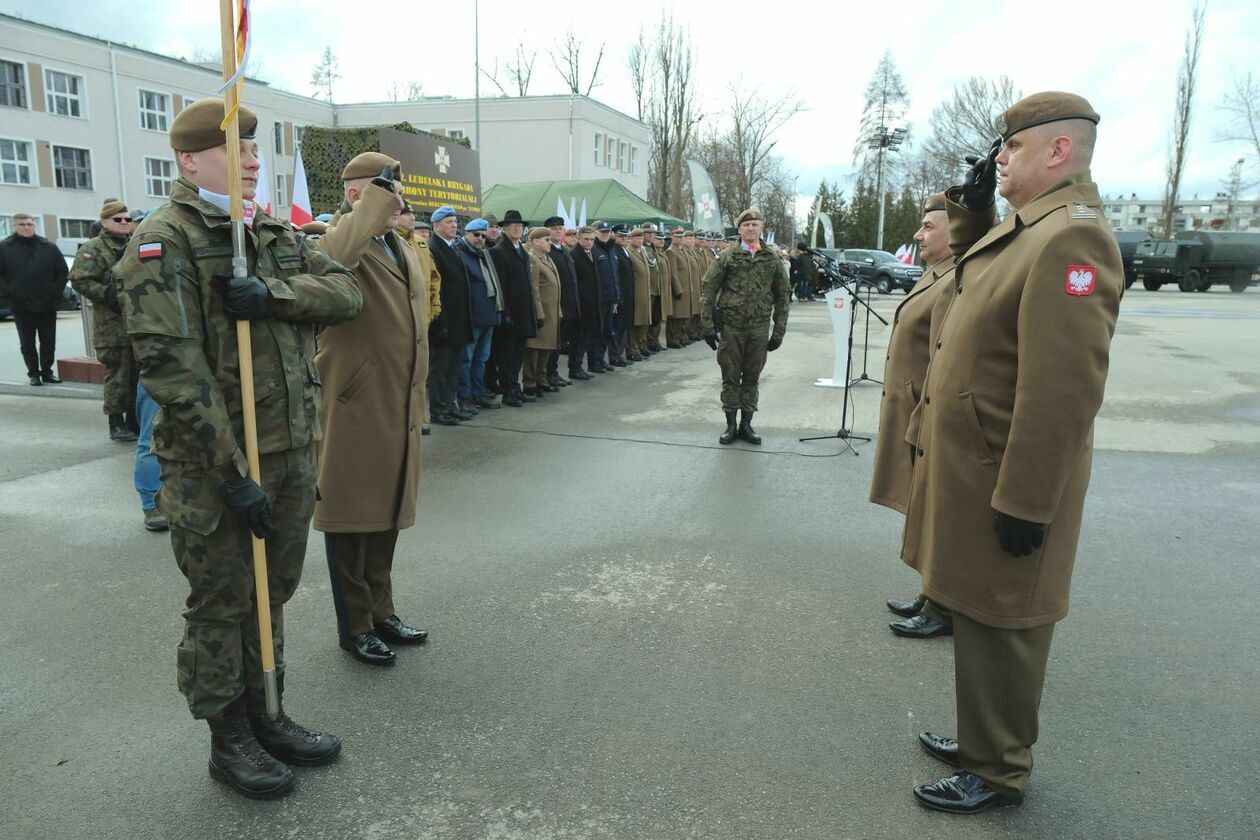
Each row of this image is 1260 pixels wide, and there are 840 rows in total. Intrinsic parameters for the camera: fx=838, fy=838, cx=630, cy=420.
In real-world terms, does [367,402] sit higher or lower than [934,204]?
lower

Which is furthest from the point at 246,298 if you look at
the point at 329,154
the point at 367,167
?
the point at 329,154

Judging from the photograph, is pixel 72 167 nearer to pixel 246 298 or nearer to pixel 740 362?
pixel 740 362

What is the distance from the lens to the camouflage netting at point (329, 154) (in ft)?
43.6

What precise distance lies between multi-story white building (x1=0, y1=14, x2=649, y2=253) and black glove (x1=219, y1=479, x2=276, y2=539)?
26561mm

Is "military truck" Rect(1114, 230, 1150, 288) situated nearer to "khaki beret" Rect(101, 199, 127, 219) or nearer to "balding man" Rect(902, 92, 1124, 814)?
"khaki beret" Rect(101, 199, 127, 219)

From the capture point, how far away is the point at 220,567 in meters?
2.65

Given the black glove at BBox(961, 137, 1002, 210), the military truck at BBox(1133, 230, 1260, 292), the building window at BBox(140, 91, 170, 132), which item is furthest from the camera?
the building window at BBox(140, 91, 170, 132)

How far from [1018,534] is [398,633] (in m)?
2.66

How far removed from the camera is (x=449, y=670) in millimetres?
3604

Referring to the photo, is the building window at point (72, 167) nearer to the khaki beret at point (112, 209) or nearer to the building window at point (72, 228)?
the building window at point (72, 228)

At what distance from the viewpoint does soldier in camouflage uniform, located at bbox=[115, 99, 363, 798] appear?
8.14 ft

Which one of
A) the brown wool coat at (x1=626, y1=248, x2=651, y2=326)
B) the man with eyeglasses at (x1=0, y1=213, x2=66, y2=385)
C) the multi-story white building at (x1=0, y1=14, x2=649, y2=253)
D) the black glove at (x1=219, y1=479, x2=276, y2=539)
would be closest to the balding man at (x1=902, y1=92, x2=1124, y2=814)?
the black glove at (x1=219, y1=479, x2=276, y2=539)

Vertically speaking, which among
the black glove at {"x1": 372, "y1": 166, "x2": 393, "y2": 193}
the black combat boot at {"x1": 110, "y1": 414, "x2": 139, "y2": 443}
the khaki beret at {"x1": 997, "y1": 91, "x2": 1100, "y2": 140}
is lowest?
the black combat boot at {"x1": 110, "y1": 414, "x2": 139, "y2": 443}

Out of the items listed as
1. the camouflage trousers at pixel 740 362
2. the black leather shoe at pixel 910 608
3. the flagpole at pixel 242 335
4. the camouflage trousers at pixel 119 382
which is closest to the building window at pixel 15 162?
the camouflage trousers at pixel 119 382
